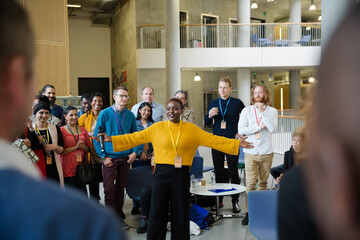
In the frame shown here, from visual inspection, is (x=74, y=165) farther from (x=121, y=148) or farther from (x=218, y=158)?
(x=218, y=158)

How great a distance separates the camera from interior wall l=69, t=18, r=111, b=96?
20.9 metres

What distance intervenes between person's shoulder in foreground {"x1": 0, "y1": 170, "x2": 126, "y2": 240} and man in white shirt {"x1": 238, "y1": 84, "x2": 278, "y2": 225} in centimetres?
461

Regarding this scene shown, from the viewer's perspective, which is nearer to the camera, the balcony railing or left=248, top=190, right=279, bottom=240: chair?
left=248, top=190, right=279, bottom=240: chair

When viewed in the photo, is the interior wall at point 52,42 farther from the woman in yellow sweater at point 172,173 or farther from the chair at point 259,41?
the chair at point 259,41

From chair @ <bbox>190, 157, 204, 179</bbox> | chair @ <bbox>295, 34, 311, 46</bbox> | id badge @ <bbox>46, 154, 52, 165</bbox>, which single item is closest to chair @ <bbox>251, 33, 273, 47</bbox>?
chair @ <bbox>295, 34, 311, 46</bbox>

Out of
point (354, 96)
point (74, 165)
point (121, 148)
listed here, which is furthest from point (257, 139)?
point (354, 96)

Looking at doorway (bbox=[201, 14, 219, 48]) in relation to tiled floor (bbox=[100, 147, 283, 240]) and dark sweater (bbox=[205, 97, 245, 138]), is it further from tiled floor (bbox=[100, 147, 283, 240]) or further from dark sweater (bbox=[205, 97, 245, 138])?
tiled floor (bbox=[100, 147, 283, 240])

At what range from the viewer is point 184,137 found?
3.88 metres

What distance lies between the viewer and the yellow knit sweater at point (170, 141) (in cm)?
384

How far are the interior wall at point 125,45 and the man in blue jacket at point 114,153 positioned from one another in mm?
11797

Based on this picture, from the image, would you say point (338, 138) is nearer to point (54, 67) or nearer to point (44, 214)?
point (44, 214)

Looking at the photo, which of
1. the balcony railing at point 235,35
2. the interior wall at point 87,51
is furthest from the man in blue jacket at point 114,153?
the interior wall at point 87,51

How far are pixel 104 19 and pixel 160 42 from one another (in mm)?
7424

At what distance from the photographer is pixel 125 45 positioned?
18.2m
